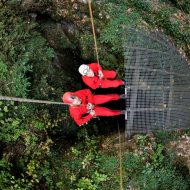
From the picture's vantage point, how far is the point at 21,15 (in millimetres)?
7656

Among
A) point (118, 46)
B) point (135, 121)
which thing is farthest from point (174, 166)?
point (118, 46)

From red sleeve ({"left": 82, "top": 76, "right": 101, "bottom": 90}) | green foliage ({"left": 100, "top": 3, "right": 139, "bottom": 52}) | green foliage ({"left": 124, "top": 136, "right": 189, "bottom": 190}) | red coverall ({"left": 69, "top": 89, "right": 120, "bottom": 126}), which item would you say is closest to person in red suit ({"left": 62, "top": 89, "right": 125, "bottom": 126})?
red coverall ({"left": 69, "top": 89, "right": 120, "bottom": 126})

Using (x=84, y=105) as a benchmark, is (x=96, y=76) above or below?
above

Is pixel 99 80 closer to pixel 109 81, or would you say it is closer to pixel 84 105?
pixel 109 81

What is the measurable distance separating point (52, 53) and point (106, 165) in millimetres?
2591

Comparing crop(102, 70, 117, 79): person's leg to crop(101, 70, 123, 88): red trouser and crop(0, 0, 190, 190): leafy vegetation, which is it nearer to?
crop(101, 70, 123, 88): red trouser

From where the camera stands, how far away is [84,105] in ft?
21.7

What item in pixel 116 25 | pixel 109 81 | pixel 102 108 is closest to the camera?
pixel 109 81

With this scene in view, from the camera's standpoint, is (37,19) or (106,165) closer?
(106,165)

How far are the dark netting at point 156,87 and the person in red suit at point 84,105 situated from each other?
0.67 m

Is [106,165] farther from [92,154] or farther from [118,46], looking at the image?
[118,46]

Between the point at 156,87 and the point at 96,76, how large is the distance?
115 cm

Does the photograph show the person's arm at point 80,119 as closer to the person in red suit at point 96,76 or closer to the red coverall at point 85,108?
the red coverall at point 85,108

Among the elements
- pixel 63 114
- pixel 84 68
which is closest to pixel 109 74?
pixel 84 68
